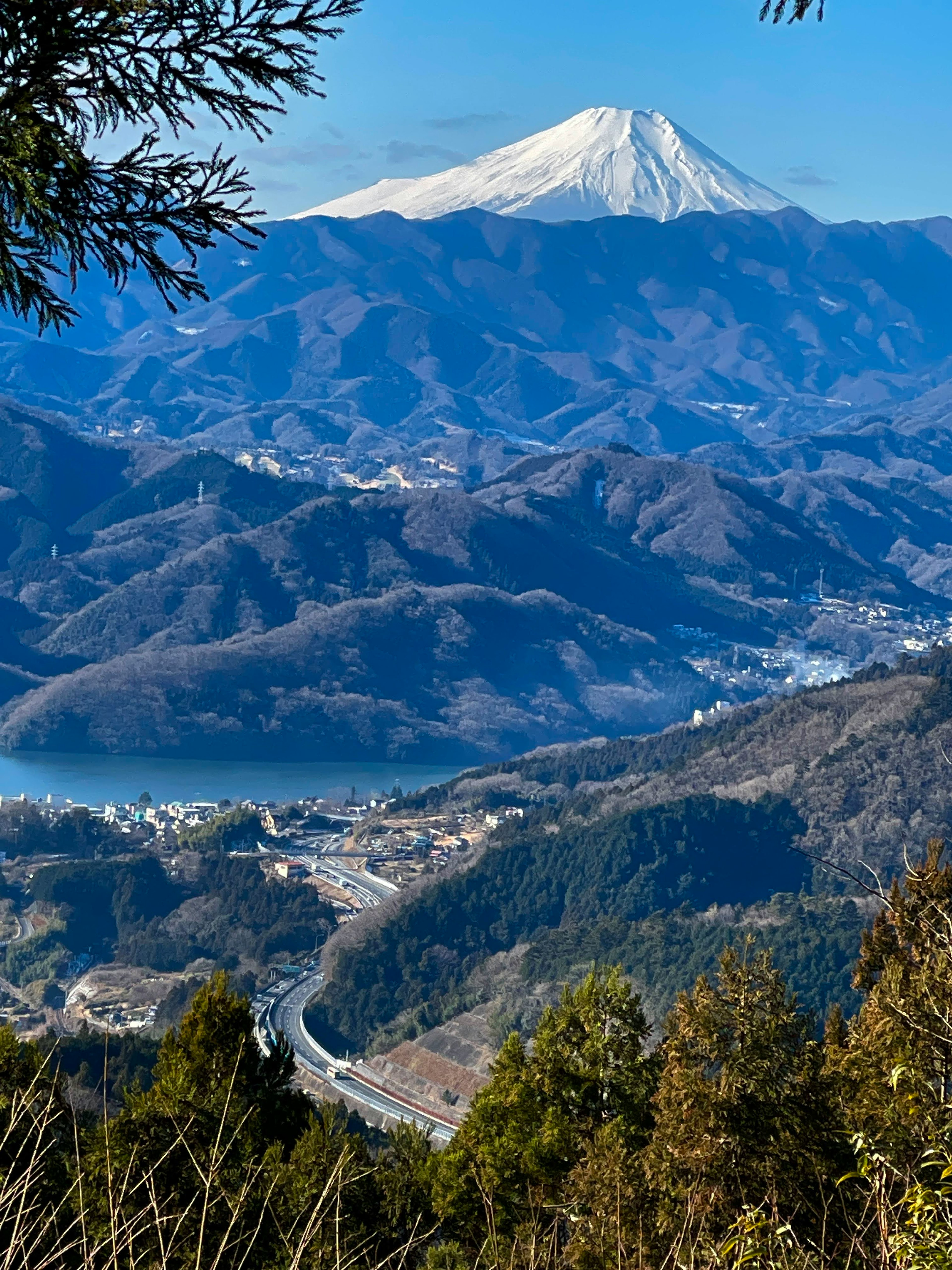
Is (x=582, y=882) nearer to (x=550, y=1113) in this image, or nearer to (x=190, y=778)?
(x=190, y=778)

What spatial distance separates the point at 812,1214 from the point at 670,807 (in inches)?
1507

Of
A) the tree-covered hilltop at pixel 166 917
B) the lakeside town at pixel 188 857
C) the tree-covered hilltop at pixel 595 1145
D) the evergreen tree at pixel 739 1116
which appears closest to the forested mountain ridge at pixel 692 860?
the lakeside town at pixel 188 857

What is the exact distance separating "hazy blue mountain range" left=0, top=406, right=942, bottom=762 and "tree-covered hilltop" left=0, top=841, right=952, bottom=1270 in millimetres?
62823

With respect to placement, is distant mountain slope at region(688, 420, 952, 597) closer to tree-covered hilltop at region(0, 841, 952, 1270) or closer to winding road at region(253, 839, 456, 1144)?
winding road at region(253, 839, 456, 1144)

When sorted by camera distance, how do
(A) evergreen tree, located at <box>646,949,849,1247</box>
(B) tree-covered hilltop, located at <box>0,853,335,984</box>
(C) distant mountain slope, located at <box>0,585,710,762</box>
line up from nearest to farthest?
1. (A) evergreen tree, located at <box>646,949,849,1247</box>
2. (B) tree-covered hilltop, located at <box>0,853,335,984</box>
3. (C) distant mountain slope, located at <box>0,585,710,762</box>

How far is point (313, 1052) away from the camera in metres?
30.3

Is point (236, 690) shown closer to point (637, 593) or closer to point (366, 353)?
point (637, 593)

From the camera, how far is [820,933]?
33.5 meters

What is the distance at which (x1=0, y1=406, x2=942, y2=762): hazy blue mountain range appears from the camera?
75.3 metres

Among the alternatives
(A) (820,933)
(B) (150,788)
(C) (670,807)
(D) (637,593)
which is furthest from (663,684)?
(A) (820,933)

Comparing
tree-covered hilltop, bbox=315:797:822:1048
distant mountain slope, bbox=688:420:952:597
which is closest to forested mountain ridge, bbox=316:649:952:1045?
tree-covered hilltop, bbox=315:797:822:1048

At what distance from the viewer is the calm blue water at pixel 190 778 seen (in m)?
61.6

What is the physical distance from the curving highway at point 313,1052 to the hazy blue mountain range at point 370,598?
37.5 m

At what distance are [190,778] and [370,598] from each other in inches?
1036
